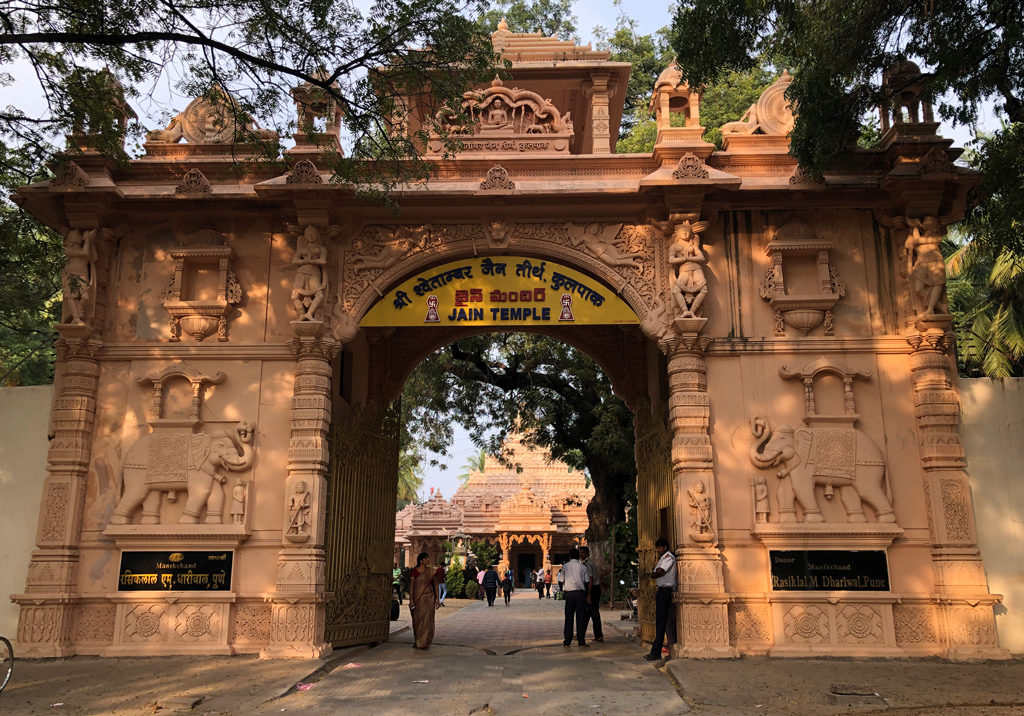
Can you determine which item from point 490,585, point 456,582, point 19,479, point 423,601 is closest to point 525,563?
point 456,582

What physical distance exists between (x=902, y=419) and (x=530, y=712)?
17.7 ft

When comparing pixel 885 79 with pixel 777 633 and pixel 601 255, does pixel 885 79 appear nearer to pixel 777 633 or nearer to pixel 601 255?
pixel 601 255

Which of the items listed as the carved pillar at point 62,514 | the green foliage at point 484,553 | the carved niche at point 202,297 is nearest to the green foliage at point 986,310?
the carved niche at point 202,297

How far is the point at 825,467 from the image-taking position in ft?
30.4

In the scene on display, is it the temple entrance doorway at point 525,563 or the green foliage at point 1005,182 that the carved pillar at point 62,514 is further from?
the temple entrance doorway at point 525,563

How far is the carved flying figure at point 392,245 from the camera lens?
10.2m

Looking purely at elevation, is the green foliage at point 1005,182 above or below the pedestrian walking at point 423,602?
above

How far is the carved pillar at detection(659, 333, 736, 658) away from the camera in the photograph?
8836mm

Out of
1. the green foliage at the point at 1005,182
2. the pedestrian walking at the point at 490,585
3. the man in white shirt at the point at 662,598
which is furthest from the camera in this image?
the pedestrian walking at the point at 490,585

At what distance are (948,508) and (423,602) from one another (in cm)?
606

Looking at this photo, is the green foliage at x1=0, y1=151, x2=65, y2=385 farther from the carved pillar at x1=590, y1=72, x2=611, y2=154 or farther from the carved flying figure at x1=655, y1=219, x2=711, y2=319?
the carved flying figure at x1=655, y1=219, x2=711, y2=319

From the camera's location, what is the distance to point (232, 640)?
9109 mm

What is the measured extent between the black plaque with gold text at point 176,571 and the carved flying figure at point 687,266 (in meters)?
5.58

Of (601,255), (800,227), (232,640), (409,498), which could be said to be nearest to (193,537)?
(232,640)
